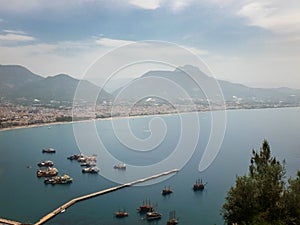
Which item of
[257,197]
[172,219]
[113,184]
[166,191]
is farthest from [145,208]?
[257,197]

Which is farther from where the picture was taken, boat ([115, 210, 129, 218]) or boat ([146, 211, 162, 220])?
boat ([115, 210, 129, 218])

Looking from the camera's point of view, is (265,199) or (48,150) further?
(48,150)

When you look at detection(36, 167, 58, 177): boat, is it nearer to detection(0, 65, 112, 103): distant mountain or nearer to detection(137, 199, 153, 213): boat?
detection(137, 199, 153, 213): boat

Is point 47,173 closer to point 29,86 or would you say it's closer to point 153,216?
point 153,216

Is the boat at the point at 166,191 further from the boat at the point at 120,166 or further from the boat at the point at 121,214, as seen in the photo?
the boat at the point at 120,166

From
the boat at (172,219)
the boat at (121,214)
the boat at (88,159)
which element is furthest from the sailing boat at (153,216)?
the boat at (88,159)

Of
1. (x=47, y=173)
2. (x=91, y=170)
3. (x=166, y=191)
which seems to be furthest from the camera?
(x=91, y=170)

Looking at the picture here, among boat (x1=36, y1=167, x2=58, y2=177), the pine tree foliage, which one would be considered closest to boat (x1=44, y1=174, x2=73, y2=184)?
boat (x1=36, y1=167, x2=58, y2=177)

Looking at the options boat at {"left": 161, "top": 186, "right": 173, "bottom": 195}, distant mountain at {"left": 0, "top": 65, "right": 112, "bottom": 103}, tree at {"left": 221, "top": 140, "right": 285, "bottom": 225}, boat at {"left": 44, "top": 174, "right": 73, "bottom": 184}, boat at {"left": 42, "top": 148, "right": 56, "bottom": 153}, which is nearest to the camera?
tree at {"left": 221, "top": 140, "right": 285, "bottom": 225}

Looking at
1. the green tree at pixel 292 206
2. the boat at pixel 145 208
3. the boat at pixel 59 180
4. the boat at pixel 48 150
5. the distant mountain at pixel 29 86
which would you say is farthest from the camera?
the distant mountain at pixel 29 86
